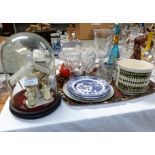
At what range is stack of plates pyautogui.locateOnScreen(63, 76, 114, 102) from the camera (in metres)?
0.64

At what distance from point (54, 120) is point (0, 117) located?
177mm

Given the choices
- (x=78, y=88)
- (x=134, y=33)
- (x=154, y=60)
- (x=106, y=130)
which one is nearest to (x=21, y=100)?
(x=78, y=88)

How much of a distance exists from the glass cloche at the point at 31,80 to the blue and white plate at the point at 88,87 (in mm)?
68

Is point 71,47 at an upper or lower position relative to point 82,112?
upper

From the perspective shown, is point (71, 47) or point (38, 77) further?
point (71, 47)

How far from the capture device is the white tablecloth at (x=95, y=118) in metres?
0.56

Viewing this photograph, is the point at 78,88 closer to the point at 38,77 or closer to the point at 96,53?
the point at 38,77

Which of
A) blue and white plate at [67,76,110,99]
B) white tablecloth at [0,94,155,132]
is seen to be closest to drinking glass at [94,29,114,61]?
blue and white plate at [67,76,110,99]

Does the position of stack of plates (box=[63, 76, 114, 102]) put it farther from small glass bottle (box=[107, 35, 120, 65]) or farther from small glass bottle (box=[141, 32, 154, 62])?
small glass bottle (box=[141, 32, 154, 62])

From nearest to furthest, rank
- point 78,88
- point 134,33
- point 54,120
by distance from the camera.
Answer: point 54,120, point 78,88, point 134,33

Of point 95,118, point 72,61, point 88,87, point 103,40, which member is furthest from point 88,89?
point 103,40

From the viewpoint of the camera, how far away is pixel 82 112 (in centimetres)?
62

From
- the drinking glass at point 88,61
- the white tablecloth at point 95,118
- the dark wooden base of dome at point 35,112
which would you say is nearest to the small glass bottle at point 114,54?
the drinking glass at point 88,61

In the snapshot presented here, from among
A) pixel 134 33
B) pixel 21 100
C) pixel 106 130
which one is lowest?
pixel 106 130
